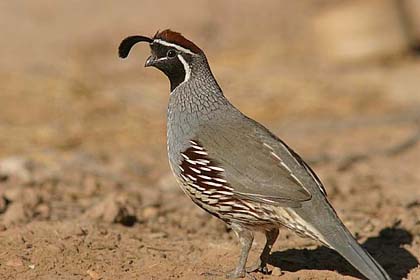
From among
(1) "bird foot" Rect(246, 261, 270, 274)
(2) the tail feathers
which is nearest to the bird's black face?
(1) "bird foot" Rect(246, 261, 270, 274)

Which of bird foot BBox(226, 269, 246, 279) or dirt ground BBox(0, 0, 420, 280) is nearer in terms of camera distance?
bird foot BBox(226, 269, 246, 279)

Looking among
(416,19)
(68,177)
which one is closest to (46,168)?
(68,177)

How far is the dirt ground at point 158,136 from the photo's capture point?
18.1 ft

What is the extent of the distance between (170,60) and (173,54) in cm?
4

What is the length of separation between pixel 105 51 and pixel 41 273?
676cm

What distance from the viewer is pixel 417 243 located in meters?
5.99

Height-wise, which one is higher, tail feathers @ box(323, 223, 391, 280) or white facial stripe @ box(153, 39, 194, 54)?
white facial stripe @ box(153, 39, 194, 54)

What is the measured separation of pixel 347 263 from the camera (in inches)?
219

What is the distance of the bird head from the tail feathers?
52.7 inches

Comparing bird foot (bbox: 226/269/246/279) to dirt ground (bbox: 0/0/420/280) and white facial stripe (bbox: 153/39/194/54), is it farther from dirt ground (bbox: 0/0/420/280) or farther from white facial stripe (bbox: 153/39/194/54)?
white facial stripe (bbox: 153/39/194/54)

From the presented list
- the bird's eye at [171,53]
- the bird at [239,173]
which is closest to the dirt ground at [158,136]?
the bird at [239,173]

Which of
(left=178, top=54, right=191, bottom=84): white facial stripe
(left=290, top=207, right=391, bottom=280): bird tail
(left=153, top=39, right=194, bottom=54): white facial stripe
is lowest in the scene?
(left=290, top=207, right=391, bottom=280): bird tail

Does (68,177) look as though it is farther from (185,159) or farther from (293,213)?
(293,213)

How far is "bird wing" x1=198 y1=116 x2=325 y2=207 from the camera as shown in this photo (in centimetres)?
489
